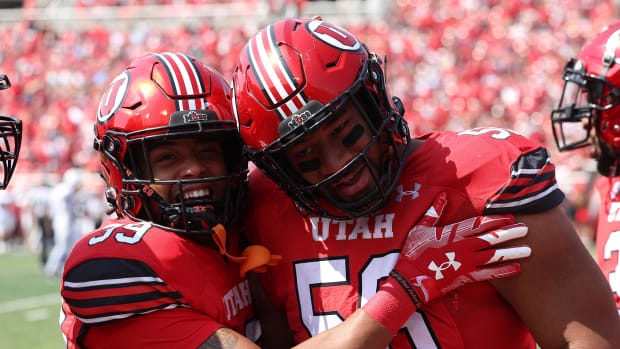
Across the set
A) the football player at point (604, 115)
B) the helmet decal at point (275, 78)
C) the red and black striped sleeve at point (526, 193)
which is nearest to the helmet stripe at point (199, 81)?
the helmet decal at point (275, 78)

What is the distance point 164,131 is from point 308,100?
1.87ft

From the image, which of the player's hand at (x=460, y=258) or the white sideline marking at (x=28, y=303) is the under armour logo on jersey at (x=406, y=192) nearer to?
the player's hand at (x=460, y=258)

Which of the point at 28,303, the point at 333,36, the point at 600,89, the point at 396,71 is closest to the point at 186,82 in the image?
the point at 333,36

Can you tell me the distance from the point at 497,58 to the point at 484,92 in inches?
74.9

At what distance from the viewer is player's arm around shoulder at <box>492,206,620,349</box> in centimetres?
185

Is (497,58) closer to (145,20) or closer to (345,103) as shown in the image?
(145,20)

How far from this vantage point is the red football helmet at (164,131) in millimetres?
2248

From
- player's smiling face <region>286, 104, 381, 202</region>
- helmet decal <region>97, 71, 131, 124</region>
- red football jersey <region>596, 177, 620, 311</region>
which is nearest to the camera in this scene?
player's smiling face <region>286, 104, 381, 202</region>

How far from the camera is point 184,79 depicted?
2.38m

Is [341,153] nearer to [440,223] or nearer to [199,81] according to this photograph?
[440,223]

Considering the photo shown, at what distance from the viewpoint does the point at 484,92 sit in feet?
53.2

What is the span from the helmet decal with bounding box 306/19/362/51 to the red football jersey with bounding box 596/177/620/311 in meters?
1.41

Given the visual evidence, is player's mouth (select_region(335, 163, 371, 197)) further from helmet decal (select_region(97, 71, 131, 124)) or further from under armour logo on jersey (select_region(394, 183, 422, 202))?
helmet decal (select_region(97, 71, 131, 124))

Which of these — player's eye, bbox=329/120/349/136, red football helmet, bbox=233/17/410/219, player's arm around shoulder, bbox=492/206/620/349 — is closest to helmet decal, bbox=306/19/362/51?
red football helmet, bbox=233/17/410/219
